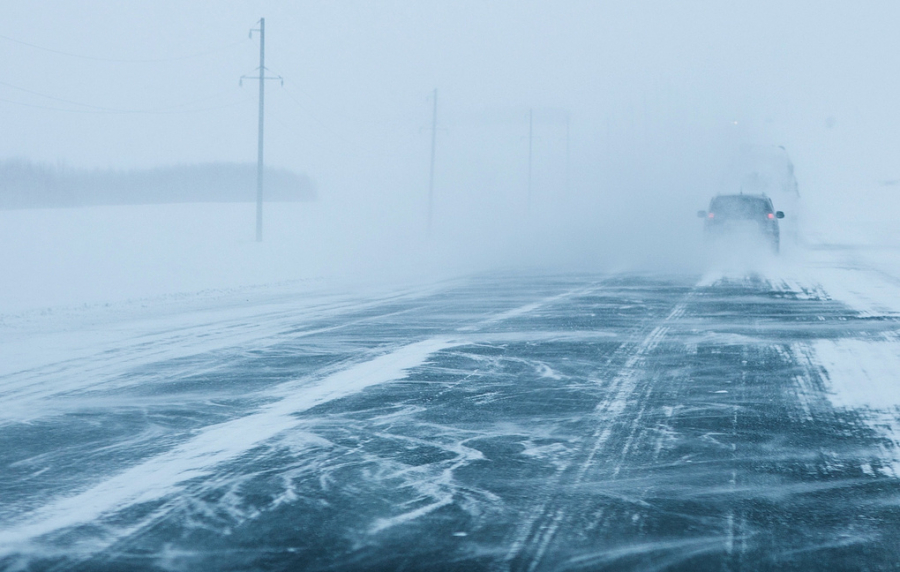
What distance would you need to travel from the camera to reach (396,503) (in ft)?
14.4

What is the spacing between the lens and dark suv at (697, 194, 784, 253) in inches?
949

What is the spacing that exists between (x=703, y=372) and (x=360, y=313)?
20.1 ft

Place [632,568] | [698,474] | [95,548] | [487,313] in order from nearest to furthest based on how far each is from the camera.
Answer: [632,568]
[95,548]
[698,474]
[487,313]

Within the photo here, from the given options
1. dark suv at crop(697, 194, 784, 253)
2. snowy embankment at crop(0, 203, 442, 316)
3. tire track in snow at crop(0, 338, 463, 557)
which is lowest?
tire track in snow at crop(0, 338, 463, 557)

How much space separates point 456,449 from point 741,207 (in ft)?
67.5

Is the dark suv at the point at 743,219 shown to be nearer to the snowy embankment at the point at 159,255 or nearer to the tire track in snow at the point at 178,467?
the snowy embankment at the point at 159,255

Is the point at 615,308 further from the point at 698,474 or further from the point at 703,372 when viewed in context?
the point at 698,474

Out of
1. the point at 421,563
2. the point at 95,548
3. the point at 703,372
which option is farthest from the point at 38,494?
the point at 703,372

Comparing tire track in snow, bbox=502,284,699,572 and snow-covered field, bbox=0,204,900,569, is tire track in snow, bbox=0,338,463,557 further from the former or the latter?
tire track in snow, bbox=502,284,699,572

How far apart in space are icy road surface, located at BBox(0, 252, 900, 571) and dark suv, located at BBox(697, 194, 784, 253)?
44.5 ft

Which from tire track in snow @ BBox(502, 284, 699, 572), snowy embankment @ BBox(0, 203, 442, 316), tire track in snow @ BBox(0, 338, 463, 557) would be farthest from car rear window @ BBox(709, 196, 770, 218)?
tire track in snow @ BBox(0, 338, 463, 557)

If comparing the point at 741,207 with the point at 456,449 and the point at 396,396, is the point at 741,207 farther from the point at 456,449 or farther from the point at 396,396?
the point at 456,449

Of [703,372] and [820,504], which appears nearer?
[820,504]

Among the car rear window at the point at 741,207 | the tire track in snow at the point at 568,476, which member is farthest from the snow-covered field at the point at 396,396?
the car rear window at the point at 741,207
